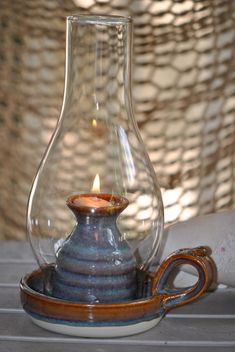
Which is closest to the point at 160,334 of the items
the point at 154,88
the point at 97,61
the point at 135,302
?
the point at 135,302

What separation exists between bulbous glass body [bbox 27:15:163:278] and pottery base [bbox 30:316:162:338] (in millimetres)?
54

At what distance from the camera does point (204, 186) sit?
118 centimetres

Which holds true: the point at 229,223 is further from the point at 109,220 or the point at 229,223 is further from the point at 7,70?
the point at 7,70

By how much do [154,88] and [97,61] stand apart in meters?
0.52

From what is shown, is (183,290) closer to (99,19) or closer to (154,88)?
(99,19)

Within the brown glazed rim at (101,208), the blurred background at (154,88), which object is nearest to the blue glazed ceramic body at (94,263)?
the brown glazed rim at (101,208)

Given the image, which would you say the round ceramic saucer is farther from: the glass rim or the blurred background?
the blurred background

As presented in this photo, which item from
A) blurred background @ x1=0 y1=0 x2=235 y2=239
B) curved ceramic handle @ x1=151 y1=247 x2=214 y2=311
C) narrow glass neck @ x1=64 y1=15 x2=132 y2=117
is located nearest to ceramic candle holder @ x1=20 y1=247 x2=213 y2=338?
curved ceramic handle @ x1=151 y1=247 x2=214 y2=311

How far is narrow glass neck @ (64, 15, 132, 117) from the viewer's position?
0.62 m

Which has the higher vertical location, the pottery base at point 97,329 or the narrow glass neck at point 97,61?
the narrow glass neck at point 97,61

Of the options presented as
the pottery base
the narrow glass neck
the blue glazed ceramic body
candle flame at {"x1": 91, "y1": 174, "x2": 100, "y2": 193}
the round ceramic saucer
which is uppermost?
the narrow glass neck

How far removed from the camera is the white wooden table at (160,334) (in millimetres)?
578

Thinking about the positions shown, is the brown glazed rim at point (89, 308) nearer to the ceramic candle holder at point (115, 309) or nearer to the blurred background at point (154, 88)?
the ceramic candle holder at point (115, 309)

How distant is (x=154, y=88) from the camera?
1132 millimetres
